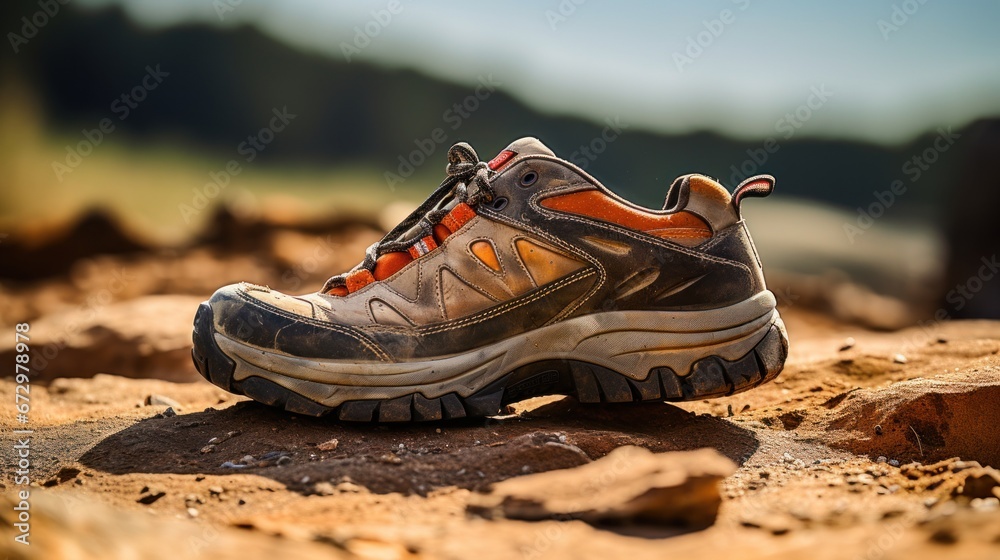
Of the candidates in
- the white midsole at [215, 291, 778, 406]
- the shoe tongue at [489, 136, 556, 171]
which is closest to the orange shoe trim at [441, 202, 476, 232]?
the shoe tongue at [489, 136, 556, 171]

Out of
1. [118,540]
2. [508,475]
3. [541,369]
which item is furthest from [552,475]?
[118,540]

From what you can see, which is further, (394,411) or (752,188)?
(752,188)

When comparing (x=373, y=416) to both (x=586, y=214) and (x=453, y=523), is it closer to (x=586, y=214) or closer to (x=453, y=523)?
(x=453, y=523)

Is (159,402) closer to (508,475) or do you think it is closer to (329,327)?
(329,327)

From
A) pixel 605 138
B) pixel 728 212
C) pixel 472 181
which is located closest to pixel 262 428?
pixel 472 181

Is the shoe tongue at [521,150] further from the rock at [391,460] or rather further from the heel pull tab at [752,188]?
the rock at [391,460]

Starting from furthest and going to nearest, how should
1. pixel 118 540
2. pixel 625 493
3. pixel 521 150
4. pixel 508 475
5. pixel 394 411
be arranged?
pixel 521 150 → pixel 394 411 → pixel 508 475 → pixel 625 493 → pixel 118 540

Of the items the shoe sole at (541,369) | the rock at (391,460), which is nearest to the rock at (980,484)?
the shoe sole at (541,369)
